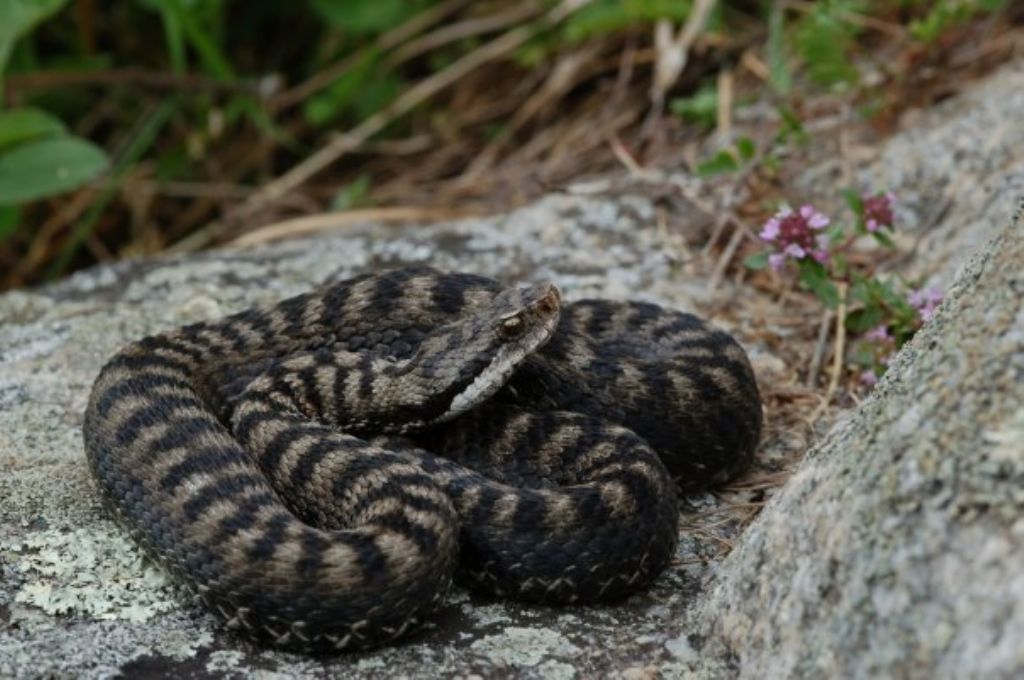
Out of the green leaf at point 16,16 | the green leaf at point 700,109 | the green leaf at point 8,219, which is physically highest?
the green leaf at point 700,109

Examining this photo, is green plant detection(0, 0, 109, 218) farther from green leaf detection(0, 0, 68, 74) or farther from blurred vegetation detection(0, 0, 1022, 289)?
blurred vegetation detection(0, 0, 1022, 289)

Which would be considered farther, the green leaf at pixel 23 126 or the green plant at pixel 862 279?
the green leaf at pixel 23 126

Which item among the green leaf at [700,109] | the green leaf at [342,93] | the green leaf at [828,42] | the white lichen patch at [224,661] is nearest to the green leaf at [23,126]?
the green leaf at [342,93]

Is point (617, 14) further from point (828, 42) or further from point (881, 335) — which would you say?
point (881, 335)

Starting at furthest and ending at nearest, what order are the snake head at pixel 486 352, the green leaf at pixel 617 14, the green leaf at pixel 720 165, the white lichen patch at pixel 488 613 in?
the green leaf at pixel 617 14
the green leaf at pixel 720 165
the snake head at pixel 486 352
the white lichen patch at pixel 488 613

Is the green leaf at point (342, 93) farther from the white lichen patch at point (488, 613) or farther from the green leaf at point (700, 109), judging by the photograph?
the white lichen patch at point (488, 613)

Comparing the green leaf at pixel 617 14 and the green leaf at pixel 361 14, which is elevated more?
the green leaf at pixel 617 14

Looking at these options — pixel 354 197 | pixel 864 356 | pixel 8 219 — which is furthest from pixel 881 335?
pixel 8 219

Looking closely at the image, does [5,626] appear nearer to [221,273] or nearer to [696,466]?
[696,466]
